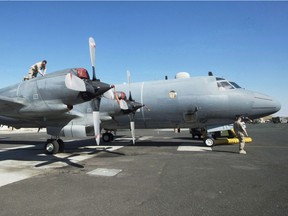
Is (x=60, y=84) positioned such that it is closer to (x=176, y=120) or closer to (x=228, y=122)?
(x=176, y=120)

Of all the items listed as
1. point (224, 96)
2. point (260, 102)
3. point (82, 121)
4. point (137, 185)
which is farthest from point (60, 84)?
point (260, 102)

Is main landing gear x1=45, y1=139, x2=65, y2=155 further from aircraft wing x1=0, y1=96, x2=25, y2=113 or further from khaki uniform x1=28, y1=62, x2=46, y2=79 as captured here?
khaki uniform x1=28, y1=62, x2=46, y2=79

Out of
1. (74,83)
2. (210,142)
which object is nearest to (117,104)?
(74,83)

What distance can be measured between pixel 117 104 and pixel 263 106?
29.4ft

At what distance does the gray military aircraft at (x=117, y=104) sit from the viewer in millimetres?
10266

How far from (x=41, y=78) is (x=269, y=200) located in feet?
33.2

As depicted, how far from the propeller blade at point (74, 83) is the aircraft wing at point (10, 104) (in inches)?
126

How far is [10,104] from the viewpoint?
10.6 meters

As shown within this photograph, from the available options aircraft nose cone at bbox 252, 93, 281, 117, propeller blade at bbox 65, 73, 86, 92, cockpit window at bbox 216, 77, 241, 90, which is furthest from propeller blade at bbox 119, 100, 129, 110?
aircraft nose cone at bbox 252, 93, 281, 117

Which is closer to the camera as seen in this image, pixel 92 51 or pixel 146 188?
pixel 146 188

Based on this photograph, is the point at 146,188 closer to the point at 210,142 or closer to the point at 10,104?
the point at 10,104

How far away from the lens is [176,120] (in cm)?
1556

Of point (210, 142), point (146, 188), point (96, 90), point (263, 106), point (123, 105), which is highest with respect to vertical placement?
point (96, 90)

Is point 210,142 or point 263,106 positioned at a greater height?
point 263,106
